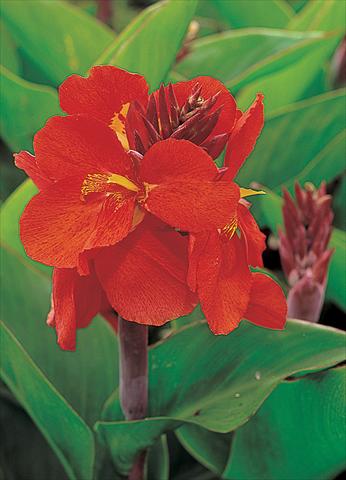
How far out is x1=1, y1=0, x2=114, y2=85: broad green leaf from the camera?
3.01 feet

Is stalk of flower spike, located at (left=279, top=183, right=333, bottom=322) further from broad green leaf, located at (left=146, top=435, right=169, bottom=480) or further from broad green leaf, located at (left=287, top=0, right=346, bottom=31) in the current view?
Result: broad green leaf, located at (left=287, top=0, right=346, bottom=31)

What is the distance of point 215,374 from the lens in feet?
2.07

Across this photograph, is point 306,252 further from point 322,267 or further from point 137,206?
point 137,206

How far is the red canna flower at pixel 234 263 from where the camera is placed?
450 millimetres

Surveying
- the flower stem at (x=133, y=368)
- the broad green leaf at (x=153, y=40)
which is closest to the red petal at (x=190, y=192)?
the flower stem at (x=133, y=368)

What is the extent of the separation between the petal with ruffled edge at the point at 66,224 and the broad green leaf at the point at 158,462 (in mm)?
307

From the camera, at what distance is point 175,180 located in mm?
444

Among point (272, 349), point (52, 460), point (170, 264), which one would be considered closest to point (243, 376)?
point (272, 349)

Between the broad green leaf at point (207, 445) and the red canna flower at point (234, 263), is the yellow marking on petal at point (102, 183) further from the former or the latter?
the broad green leaf at point (207, 445)

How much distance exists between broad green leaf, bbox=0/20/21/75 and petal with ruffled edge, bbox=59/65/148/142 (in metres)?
0.54

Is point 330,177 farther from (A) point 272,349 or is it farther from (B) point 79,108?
(B) point 79,108

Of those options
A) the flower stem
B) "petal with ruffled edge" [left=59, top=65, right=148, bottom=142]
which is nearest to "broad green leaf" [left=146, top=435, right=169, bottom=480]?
the flower stem

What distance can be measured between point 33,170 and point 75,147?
0.14ft

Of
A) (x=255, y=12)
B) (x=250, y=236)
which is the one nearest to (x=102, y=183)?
(x=250, y=236)
